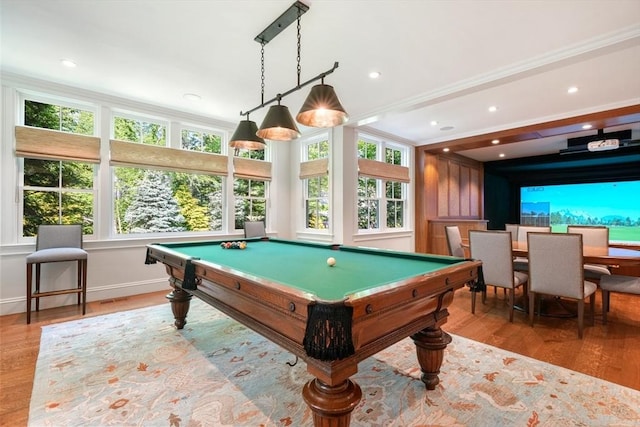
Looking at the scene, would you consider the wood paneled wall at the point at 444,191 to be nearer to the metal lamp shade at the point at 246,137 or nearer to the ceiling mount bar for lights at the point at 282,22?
the metal lamp shade at the point at 246,137

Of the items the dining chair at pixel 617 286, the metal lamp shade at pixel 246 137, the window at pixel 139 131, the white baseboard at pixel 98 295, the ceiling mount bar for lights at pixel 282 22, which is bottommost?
the white baseboard at pixel 98 295

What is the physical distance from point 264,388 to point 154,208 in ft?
11.5

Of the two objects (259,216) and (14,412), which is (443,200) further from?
(14,412)

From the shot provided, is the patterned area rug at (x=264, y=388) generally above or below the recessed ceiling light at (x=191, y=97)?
below

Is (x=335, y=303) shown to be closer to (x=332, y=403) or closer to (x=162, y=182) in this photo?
(x=332, y=403)

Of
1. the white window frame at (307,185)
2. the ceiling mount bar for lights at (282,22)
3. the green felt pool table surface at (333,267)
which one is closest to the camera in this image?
the green felt pool table surface at (333,267)

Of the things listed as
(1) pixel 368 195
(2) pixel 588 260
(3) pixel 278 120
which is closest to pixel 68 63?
(3) pixel 278 120

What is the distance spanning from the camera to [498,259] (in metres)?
3.24

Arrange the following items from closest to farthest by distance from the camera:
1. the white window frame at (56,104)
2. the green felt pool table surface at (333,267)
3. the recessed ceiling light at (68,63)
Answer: the green felt pool table surface at (333,267)
the recessed ceiling light at (68,63)
the white window frame at (56,104)

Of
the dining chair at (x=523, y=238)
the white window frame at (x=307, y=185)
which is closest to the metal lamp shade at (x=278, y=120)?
the white window frame at (x=307, y=185)

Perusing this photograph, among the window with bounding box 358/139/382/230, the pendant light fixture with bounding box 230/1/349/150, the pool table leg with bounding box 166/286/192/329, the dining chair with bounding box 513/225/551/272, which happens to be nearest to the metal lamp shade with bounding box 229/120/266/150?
the pendant light fixture with bounding box 230/1/349/150

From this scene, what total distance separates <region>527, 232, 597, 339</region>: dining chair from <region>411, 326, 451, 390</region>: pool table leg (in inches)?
68.2

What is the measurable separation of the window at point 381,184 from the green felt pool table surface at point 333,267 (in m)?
2.91

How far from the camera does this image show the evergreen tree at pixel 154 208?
428 centimetres
